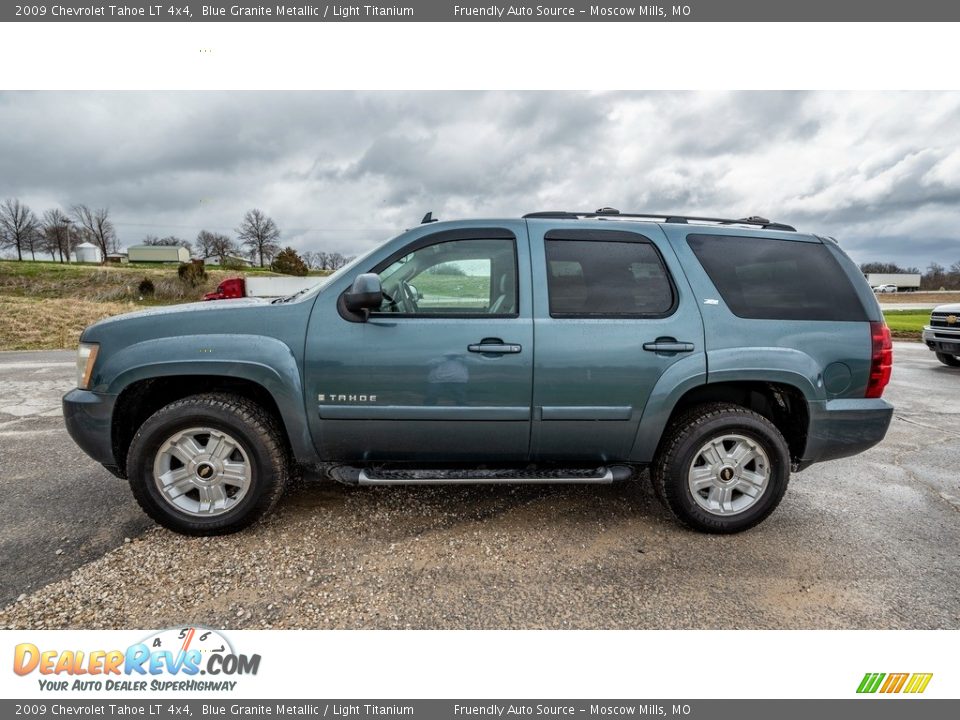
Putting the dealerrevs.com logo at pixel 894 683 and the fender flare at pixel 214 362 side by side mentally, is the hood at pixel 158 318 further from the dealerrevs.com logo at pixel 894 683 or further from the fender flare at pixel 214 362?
the dealerrevs.com logo at pixel 894 683

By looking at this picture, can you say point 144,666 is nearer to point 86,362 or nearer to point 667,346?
point 86,362

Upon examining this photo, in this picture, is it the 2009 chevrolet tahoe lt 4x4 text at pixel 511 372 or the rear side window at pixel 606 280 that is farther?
the rear side window at pixel 606 280

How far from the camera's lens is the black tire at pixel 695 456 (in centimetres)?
284

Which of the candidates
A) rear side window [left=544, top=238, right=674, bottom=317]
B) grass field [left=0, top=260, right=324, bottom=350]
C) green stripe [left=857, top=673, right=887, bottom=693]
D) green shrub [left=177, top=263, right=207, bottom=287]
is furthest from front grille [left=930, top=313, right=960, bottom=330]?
green shrub [left=177, top=263, right=207, bottom=287]

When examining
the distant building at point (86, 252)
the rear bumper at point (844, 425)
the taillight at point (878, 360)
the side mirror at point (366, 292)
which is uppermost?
the distant building at point (86, 252)

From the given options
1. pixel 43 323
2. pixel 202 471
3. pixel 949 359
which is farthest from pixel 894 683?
pixel 43 323

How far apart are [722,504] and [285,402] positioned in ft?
8.79

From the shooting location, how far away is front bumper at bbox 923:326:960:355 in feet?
29.0

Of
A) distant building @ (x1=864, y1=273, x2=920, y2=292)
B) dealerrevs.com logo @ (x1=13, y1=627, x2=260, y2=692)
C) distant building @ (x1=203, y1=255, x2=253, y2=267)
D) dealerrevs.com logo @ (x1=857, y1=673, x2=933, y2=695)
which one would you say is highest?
distant building @ (x1=203, y1=255, x2=253, y2=267)

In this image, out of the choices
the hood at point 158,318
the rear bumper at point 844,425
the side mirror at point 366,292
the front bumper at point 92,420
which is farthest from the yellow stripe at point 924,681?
the front bumper at point 92,420

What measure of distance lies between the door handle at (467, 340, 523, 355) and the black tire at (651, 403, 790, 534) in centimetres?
114

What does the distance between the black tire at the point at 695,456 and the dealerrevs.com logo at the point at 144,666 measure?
2.32 m

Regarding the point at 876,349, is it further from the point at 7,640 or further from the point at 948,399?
the point at 948,399

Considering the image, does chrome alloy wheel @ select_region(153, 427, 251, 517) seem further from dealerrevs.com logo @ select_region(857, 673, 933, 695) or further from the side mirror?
dealerrevs.com logo @ select_region(857, 673, 933, 695)
